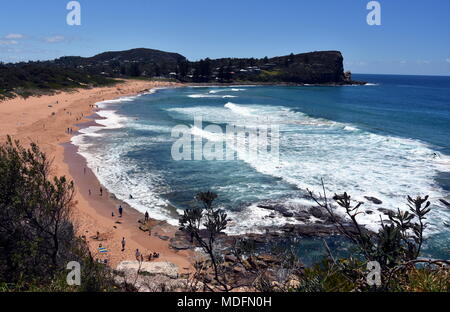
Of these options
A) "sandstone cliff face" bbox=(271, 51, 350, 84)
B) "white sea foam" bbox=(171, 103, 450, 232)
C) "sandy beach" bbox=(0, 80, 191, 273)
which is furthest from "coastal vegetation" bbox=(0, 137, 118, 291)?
"sandstone cliff face" bbox=(271, 51, 350, 84)

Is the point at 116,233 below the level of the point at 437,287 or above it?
below

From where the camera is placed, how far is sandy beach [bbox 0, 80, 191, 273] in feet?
52.7

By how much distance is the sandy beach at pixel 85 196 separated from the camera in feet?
52.7

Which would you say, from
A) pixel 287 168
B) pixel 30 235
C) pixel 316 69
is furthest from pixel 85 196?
pixel 316 69

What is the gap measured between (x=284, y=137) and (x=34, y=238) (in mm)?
31756

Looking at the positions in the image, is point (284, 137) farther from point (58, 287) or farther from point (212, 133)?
point (58, 287)

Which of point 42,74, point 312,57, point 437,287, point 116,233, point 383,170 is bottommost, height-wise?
point 116,233

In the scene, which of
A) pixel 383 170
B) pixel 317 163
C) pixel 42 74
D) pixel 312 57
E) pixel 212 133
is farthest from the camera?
pixel 312 57

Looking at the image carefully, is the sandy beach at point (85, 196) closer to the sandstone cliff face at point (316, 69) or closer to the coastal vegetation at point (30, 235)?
the coastal vegetation at point (30, 235)

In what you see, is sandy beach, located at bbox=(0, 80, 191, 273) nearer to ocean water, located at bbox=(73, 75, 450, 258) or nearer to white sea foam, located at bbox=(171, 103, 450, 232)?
ocean water, located at bbox=(73, 75, 450, 258)

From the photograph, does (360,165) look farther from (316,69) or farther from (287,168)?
(316,69)

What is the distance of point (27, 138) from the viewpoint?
1366 inches

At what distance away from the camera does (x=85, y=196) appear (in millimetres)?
21625

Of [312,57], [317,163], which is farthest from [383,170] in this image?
[312,57]
